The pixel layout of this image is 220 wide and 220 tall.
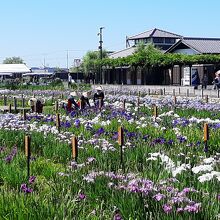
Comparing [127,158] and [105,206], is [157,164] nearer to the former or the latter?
[127,158]

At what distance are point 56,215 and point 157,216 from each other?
898mm

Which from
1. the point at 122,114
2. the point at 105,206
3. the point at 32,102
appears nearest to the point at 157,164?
the point at 105,206

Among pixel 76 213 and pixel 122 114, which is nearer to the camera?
pixel 76 213

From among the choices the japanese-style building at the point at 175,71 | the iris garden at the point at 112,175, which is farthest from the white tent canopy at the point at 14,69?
the iris garden at the point at 112,175

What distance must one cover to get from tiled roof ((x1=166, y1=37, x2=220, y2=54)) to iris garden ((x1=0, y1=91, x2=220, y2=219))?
37821 mm

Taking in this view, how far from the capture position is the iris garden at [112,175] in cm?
464

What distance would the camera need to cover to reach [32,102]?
19.2 metres

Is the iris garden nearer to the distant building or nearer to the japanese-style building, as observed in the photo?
the japanese-style building

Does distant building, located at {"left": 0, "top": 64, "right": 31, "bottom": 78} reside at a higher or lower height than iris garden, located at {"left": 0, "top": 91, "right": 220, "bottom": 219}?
higher

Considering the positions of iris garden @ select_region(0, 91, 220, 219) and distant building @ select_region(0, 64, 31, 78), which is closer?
iris garden @ select_region(0, 91, 220, 219)

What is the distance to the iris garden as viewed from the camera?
4641 millimetres

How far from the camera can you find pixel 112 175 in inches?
229

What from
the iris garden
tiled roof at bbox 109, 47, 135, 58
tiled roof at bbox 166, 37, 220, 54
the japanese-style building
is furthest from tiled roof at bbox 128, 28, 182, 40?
the iris garden

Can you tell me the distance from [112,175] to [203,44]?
151 feet
